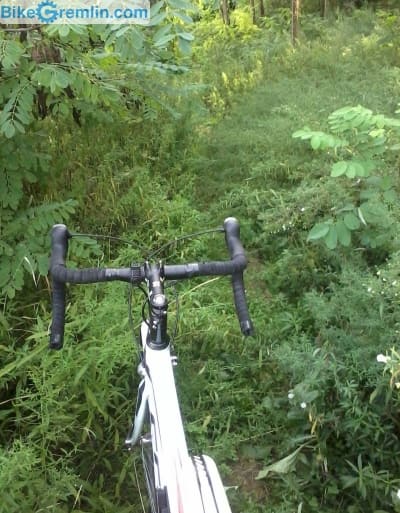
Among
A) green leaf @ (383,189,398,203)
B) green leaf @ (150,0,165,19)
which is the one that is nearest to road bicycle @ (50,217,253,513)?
green leaf @ (150,0,165,19)

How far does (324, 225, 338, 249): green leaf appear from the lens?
2771mm

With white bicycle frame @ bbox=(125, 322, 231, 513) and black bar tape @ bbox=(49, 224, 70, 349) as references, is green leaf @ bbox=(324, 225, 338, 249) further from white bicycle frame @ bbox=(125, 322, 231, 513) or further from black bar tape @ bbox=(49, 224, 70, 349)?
black bar tape @ bbox=(49, 224, 70, 349)

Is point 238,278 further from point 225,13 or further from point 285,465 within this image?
point 225,13

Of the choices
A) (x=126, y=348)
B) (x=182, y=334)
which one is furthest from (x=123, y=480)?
(x=182, y=334)

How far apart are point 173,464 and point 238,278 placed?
0.60 m

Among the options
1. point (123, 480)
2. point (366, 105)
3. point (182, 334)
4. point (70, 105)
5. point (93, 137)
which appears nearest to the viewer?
point (123, 480)

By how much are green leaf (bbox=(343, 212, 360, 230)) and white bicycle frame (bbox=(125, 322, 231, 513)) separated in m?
1.40

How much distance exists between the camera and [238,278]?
Answer: 181 centimetres

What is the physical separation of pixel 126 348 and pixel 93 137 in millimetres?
1951

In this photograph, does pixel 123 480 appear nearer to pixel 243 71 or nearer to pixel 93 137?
pixel 93 137

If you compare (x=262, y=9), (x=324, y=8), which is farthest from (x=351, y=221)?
(x=262, y=9)

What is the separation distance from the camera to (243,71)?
580 cm

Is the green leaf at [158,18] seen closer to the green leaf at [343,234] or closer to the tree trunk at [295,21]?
the green leaf at [343,234]

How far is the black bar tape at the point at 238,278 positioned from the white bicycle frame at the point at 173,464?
0.86 ft
